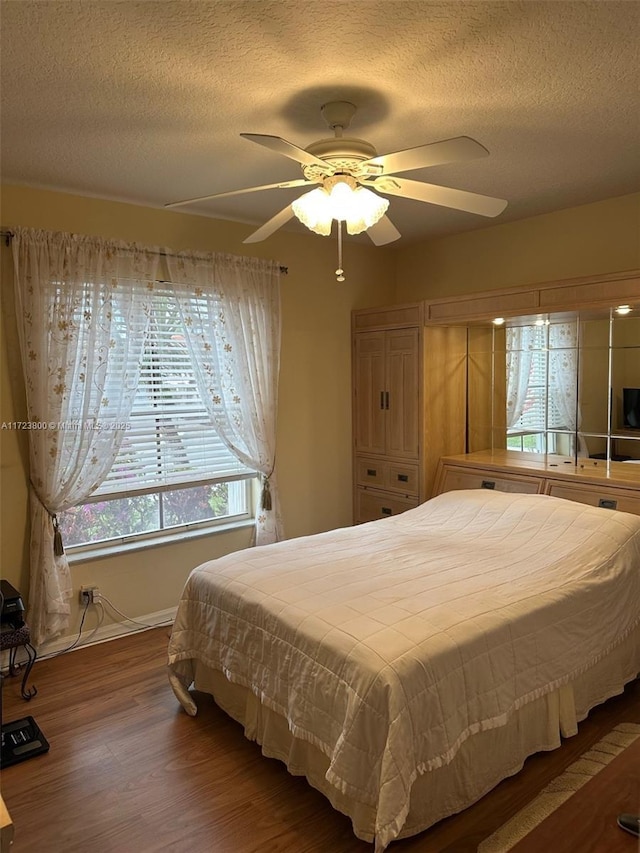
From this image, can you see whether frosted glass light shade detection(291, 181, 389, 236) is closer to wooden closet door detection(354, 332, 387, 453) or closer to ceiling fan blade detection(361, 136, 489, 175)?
ceiling fan blade detection(361, 136, 489, 175)

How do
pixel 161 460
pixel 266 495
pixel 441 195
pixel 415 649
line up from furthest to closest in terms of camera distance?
1. pixel 266 495
2. pixel 161 460
3. pixel 441 195
4. pixel 415 649

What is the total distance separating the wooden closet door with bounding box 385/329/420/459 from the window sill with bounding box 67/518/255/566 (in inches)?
47.3

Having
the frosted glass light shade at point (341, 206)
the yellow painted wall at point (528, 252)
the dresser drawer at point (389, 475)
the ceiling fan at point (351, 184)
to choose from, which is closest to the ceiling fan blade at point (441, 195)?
the ceiling fan at point (351, 184)

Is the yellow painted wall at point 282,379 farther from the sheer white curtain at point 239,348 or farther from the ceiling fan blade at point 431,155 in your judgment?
the ceiling fan blade at point 431,155

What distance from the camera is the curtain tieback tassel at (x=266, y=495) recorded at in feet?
13.4

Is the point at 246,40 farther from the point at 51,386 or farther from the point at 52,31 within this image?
the point at 51,386

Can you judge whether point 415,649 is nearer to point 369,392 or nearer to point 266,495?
point 266,495

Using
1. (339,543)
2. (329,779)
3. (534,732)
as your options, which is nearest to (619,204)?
(339,543)

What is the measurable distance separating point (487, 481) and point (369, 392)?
1147mm

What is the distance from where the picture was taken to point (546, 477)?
11.7 feet

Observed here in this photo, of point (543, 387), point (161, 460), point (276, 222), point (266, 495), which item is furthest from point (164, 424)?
point (543, 387)

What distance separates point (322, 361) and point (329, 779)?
3.05 m

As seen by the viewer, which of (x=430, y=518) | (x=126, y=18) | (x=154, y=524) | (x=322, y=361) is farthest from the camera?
(x=322, y=361)

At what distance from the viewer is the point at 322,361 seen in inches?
176
